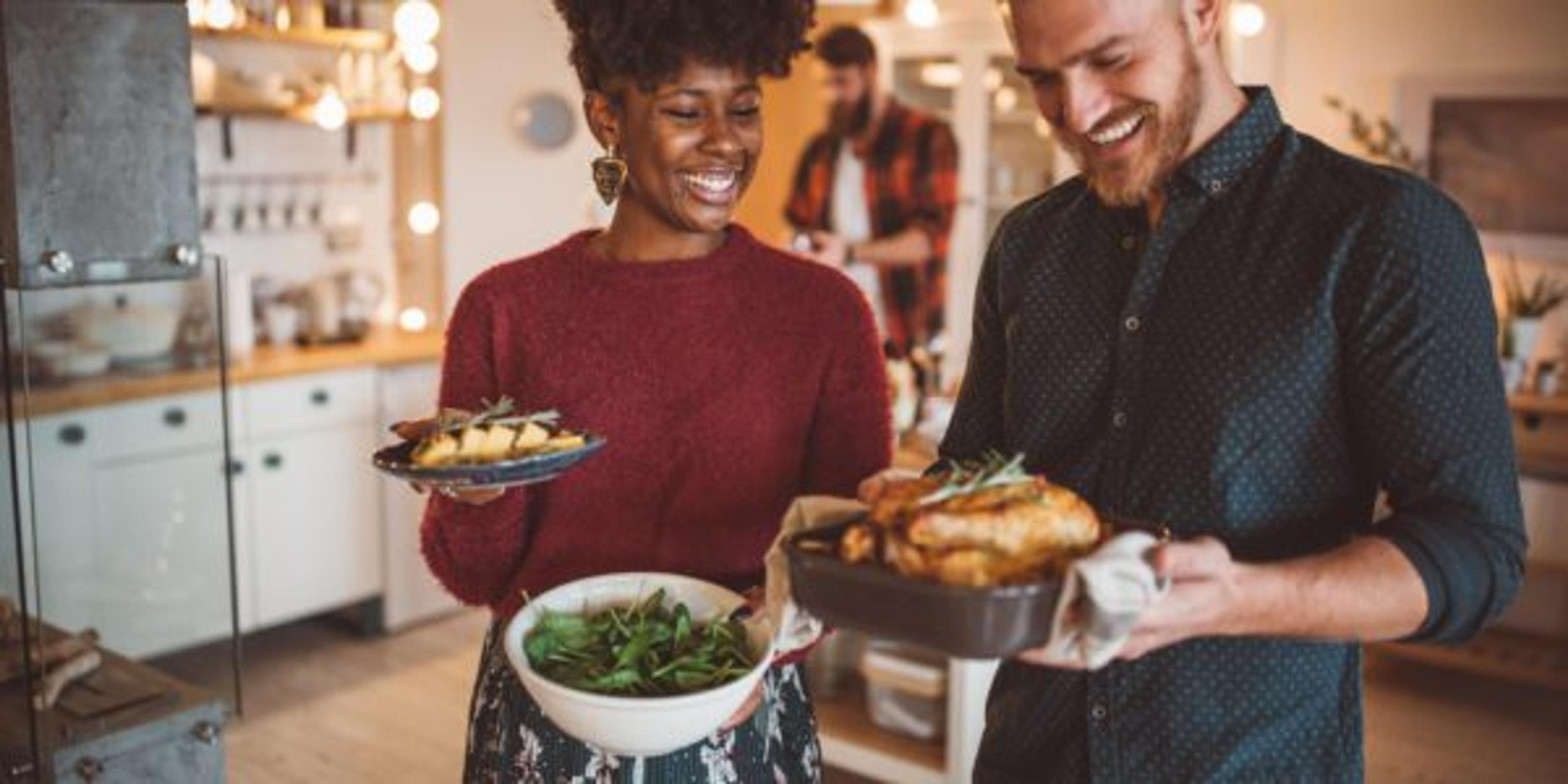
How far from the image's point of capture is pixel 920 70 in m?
6.03

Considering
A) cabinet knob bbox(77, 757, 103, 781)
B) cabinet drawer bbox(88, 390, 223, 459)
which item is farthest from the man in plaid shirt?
cabinet knob bbox(77, 757, 103, 781)

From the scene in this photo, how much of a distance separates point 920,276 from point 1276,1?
5.05 feet

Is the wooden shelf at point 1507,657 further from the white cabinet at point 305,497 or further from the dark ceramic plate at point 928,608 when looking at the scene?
the dark ceramic plate at point 928,608

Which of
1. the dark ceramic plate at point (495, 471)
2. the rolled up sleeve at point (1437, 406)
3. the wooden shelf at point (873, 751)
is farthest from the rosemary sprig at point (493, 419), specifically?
the wooden shelf at point (873, 751)

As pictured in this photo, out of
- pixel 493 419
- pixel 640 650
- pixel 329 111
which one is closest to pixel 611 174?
pixel 493 419

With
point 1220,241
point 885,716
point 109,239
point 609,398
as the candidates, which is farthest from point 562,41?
point 1220,241

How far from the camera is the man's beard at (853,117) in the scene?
4.68 m

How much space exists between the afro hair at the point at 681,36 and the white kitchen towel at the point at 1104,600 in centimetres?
75

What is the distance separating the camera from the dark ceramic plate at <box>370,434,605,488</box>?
1.41m

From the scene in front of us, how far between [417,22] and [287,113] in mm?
479

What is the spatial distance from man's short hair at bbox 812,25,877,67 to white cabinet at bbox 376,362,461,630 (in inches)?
61.4

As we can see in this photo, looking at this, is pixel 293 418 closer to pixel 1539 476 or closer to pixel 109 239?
pixel 109 239

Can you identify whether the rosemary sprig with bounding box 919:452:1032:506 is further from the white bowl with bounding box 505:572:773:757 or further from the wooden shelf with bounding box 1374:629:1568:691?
the wooden shelf with bounding box 1374:629:1568:691

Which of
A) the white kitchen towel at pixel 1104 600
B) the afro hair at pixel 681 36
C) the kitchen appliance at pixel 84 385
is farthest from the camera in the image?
the kitchen appliance at pixel 84 385
